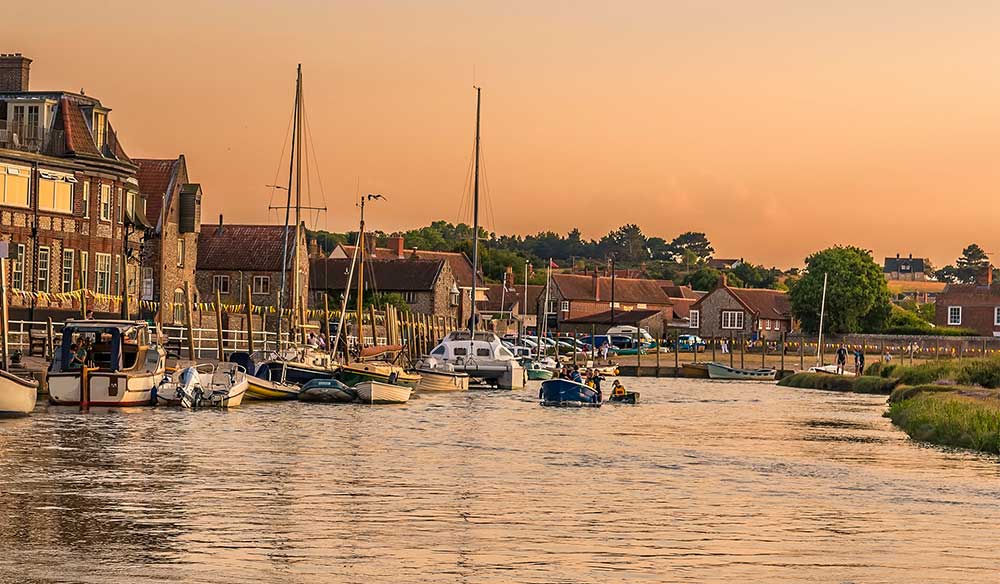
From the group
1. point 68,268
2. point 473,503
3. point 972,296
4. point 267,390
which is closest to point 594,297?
point 972,296

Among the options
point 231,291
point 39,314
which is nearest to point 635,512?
point 39,314

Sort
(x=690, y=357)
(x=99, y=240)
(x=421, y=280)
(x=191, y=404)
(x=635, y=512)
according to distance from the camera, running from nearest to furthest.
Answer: (x=635, y=512)
(x=191, y=404)
(x=99, y=240)
(x=690, y=357)
(x=421, y=280)

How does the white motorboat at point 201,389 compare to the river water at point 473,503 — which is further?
the white motorboat at point 201,389

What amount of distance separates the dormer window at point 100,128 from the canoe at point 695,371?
52963 mm

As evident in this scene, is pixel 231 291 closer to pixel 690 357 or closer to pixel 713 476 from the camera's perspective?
pixel 690 357

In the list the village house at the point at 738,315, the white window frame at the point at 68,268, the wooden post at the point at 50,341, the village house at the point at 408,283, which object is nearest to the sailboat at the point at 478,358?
the white window frame at the point at 68,268

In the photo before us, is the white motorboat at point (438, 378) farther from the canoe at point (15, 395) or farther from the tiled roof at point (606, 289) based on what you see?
the tiled roof at point (606, 289)

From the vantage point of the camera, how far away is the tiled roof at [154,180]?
3861 inches

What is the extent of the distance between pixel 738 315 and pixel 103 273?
98.8 metres

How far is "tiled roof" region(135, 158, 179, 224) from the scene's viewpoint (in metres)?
98.1

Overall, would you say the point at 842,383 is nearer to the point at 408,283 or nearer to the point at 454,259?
the point at 408,283

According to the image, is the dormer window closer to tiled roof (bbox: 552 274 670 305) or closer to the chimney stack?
the chimney stack

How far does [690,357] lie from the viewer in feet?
463

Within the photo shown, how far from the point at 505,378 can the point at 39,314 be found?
26.7 m
